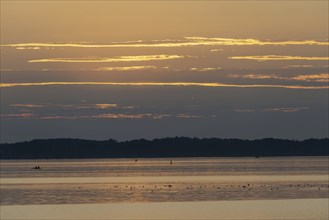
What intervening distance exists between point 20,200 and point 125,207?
12.4 metres

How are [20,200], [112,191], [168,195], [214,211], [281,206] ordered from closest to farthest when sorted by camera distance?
[214,211]
[281,206]
[20,200]
[168,195]
[112,191]

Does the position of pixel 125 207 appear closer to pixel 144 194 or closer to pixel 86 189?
pixel 144 194

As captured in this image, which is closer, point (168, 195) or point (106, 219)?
point (106, 219)

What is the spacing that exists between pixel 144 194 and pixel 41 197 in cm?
1146

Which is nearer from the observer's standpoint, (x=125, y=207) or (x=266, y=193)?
(x=125, y=207)

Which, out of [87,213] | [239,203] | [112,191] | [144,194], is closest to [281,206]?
[239,203]

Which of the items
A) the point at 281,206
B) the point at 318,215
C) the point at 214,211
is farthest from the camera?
the point at 281,206

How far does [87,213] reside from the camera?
69938mm

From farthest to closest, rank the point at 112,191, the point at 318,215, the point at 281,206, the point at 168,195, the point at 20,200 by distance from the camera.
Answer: the point at 112,191
the point at 168,195
the point at 20,200
the point at 281,206
the point at 318,215

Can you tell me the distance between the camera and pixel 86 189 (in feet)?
345

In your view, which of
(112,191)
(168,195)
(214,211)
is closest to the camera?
(214,211)

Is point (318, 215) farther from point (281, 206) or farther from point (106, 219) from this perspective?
point (106, 219)

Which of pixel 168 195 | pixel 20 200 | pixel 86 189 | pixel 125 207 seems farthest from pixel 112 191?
pixel 125 207

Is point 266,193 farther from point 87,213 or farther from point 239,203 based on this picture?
point 87,213
